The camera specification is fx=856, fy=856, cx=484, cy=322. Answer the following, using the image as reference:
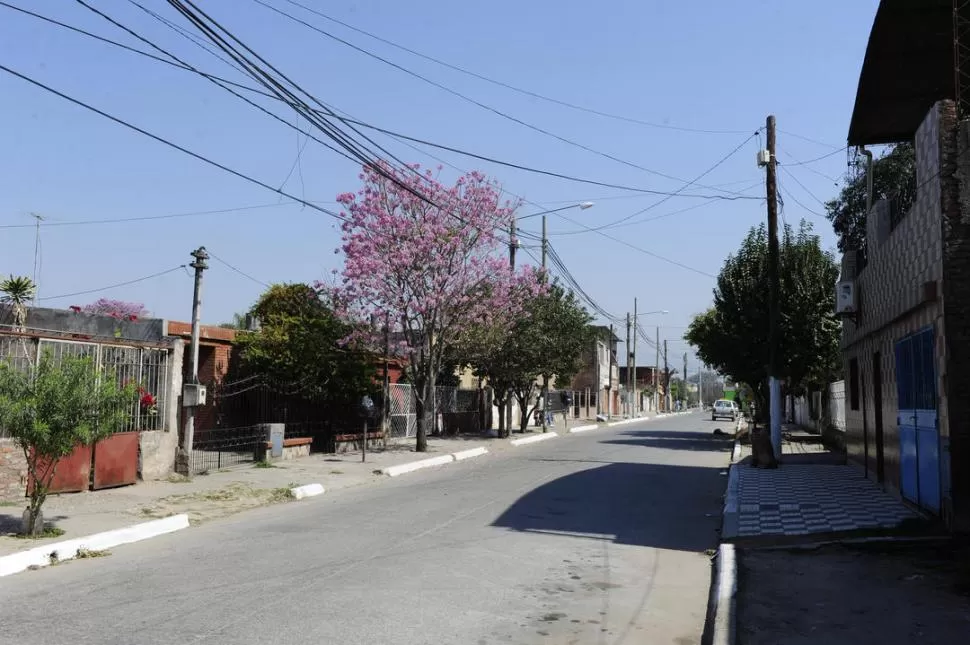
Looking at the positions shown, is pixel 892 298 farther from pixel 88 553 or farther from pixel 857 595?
pixel 88 553

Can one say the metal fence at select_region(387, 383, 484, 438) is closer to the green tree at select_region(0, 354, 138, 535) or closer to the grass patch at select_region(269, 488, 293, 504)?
the grass patch at select_region(269, 488, 293, 504)

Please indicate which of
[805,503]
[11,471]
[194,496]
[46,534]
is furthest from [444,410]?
[46,534]

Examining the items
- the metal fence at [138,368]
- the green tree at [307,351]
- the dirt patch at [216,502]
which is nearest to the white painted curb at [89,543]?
the dirt patch at [216,502]

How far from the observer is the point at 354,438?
25234 mm

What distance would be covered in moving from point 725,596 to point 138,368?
12.2 m

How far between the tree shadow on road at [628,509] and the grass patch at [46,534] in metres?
5.52

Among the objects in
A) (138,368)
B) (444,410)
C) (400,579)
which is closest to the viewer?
(400,579)

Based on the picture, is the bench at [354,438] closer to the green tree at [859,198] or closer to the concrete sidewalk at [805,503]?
the concrete sidewalk at [805,503]

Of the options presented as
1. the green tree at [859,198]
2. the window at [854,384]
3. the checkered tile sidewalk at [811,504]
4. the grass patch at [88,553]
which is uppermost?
the green tree at [859,198]

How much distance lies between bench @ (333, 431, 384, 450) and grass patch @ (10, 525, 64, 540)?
13.6 metres

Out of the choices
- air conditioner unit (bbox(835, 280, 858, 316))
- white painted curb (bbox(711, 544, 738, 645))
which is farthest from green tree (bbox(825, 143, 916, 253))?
white painted curb (bbox(711, 544, 738, 645))

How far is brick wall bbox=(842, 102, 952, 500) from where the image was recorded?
420 inches

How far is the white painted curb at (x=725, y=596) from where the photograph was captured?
6254mm

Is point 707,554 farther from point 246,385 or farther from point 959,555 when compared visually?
point 246,385
